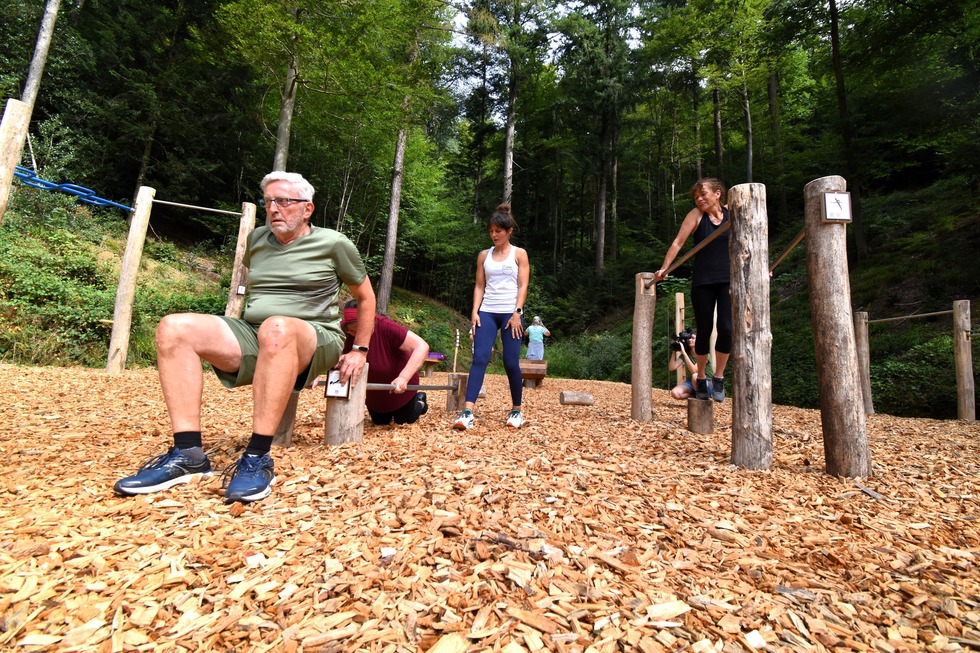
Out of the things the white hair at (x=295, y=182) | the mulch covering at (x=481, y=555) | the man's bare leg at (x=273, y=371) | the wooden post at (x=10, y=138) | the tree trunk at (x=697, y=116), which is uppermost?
the tree trunk at (x=697, y=116)

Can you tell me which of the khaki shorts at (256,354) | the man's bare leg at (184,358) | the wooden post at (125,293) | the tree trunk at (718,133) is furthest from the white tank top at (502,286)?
the tree trunk at (718,133)

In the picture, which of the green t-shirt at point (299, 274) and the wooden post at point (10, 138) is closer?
the green t-shirt at point (299, 274)

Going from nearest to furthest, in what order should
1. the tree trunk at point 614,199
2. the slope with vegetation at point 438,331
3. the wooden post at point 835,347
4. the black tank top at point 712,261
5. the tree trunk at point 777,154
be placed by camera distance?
the wooden post at point 835,347 < the black tank top at point 712,261 < the slope with vegetation at point 438,331 < the tree trunk at point 777,154 < the tree trunk at point 614,199

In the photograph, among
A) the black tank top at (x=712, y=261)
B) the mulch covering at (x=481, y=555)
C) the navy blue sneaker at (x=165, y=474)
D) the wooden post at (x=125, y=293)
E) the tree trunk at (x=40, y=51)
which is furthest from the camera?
the tree trunk at (x=40, y=51)

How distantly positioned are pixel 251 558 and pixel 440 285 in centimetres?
2161

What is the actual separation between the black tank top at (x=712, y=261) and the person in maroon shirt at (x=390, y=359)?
2.07m

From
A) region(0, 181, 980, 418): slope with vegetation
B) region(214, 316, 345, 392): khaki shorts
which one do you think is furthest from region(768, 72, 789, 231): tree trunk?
region(214, 316, 345, 392): khaki shorts

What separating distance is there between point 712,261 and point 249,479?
3.26m

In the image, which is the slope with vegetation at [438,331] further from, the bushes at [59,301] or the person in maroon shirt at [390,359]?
the person in maroon shirt at [390,359]

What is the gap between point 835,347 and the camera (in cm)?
234

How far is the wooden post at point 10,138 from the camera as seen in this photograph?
167 inches

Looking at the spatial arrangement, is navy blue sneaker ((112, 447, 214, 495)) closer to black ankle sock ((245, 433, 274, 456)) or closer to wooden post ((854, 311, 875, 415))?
black ankle sock ((245, 433, 274, 456))

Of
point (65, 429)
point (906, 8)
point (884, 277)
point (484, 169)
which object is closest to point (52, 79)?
point (65, 429)

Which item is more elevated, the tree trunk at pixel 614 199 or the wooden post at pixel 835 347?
the tree trunk at pixel 614 199
